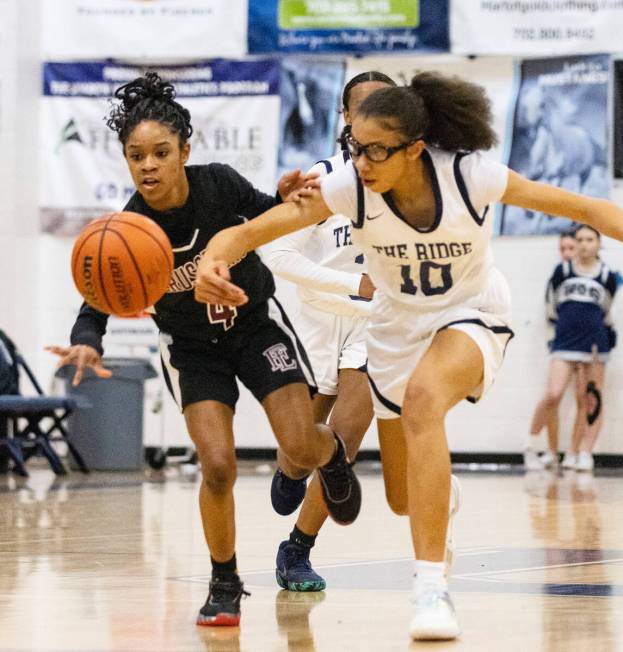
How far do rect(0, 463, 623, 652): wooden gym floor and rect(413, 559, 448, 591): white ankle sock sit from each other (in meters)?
0.16

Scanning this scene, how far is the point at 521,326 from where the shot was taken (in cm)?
1221

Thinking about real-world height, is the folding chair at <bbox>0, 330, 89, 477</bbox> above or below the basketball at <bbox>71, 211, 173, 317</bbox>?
below

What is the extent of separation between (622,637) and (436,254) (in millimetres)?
1171

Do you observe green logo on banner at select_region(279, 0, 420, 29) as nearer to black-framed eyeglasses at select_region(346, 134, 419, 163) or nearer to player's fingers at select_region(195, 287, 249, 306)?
black-framed eyeglasses at select_region(346, 134, 419, 163)

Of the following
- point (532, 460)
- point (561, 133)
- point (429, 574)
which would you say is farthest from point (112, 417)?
point (429, 574)

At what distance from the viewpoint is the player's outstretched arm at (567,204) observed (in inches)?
151

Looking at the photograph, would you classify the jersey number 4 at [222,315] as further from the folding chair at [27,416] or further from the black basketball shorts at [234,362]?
the folding chair at [27,416]

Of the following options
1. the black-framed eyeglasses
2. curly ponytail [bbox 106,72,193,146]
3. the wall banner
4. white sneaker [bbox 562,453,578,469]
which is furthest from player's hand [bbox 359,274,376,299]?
the wall banner

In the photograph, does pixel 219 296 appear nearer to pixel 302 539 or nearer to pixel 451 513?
pixel 451 513

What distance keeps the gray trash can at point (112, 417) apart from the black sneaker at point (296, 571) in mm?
6668

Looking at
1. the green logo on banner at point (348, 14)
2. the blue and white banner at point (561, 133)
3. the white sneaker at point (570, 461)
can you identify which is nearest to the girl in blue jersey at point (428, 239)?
the white sneaker at point (570, 461)

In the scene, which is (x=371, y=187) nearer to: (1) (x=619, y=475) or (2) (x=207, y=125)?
(1) (x=619, y=475)

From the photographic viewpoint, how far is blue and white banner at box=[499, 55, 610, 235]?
12070 mm

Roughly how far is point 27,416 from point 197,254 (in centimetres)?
680
